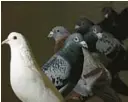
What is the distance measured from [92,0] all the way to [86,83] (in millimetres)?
265

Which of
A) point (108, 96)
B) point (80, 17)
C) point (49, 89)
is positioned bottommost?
point (108, 96)

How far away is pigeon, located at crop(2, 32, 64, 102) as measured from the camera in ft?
2.39

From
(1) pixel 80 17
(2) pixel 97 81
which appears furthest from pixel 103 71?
(1) pixel 80 17

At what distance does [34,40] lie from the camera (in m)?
0.98

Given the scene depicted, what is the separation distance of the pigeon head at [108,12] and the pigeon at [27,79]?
1.10ft

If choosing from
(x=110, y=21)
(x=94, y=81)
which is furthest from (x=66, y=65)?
(x=110, y=21)

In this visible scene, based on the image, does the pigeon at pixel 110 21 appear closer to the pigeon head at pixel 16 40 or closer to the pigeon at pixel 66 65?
the pigeon at pixel 66 65

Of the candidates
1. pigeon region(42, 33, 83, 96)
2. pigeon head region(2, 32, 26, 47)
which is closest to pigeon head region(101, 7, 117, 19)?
pigeon region(42, 33, 83, 96)

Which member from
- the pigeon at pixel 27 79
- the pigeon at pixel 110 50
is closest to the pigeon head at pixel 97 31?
the pigeon at pixel 110 50

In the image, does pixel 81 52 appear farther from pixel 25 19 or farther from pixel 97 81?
pixel 25 19

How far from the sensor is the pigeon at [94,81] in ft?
3.09

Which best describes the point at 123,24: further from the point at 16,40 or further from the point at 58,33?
the point at 16,40

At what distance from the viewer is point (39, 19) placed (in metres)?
1.00

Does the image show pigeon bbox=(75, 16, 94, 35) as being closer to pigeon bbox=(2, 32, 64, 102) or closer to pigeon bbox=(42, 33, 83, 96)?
pigeon bbox=(42, 33, 83, 96)
